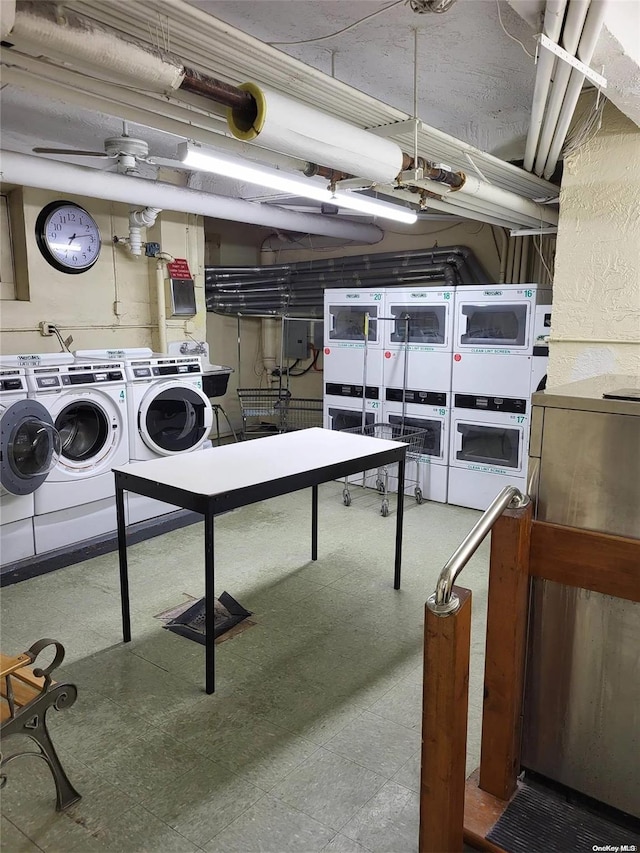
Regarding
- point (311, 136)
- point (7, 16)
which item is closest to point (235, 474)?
point (311, 136)

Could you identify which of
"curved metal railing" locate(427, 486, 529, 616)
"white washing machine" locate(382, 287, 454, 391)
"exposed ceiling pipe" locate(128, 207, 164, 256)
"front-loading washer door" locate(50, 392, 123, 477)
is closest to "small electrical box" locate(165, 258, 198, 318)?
"exposed ceiling pipe" locate(128, 207, 164, 256)

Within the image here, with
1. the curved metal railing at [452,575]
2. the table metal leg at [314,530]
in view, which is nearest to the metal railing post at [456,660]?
the curved metal railing at [452,575]

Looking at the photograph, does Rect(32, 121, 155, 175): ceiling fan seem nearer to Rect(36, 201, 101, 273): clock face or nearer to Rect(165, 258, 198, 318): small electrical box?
Rect(36, 201, 101, 273): clock face

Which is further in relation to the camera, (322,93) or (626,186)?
(626,186)

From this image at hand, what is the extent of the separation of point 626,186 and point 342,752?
3128 mm

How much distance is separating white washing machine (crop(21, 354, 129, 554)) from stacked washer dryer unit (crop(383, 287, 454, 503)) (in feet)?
8.29

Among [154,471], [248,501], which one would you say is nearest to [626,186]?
[248,501]

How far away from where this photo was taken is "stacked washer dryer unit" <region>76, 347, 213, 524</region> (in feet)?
15.1

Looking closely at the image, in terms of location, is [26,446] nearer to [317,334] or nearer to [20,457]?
[20,457]

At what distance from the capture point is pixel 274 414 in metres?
7.26

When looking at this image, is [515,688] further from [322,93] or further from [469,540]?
[322,93]

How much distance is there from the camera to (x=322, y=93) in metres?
2.50

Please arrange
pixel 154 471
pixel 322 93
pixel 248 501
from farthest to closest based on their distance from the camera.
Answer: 1. pixel 154 471
2. pixel 248 501
3. pixel 322 93

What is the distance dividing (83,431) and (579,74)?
3.86m
